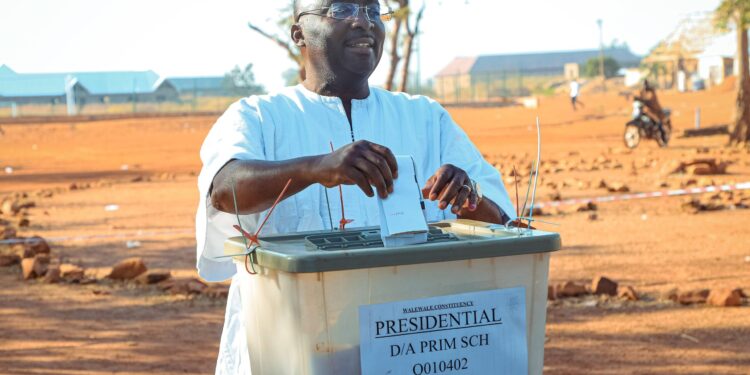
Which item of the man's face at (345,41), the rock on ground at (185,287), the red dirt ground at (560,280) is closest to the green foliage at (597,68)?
the red dirt ground at (560,280)

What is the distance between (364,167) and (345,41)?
740 millimetres

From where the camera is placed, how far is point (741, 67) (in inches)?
847

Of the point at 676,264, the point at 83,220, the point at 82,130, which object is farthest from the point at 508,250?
the point at 82,130

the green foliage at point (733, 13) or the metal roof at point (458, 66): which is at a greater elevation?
the metal roof at point (458, 66)

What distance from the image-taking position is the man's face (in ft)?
8.29

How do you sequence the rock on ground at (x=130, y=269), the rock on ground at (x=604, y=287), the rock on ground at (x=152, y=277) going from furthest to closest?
the rock on ground at (x=130, y=269), the rock on ground at (x=152, y=277), the rock on ground at (x=604, y=287)

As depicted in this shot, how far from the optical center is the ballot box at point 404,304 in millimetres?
1856

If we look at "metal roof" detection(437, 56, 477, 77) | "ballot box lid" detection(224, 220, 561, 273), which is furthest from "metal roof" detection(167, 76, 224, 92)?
"ballot box lid" detection(224, 220, 561, 273)

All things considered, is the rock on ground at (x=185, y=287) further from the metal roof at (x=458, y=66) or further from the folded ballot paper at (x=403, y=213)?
the metal roof at (x=458, y=66)

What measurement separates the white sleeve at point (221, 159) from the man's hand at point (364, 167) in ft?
1.28

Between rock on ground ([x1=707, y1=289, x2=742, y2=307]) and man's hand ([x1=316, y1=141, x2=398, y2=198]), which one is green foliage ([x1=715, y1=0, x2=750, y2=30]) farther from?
man's hand ([x1=316, y1=141, x2=398, y2=198])

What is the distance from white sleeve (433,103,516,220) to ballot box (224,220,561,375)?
44cm

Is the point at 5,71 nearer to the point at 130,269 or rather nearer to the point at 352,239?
the point at 352,239

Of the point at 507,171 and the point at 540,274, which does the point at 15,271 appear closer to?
the point at 540,274
